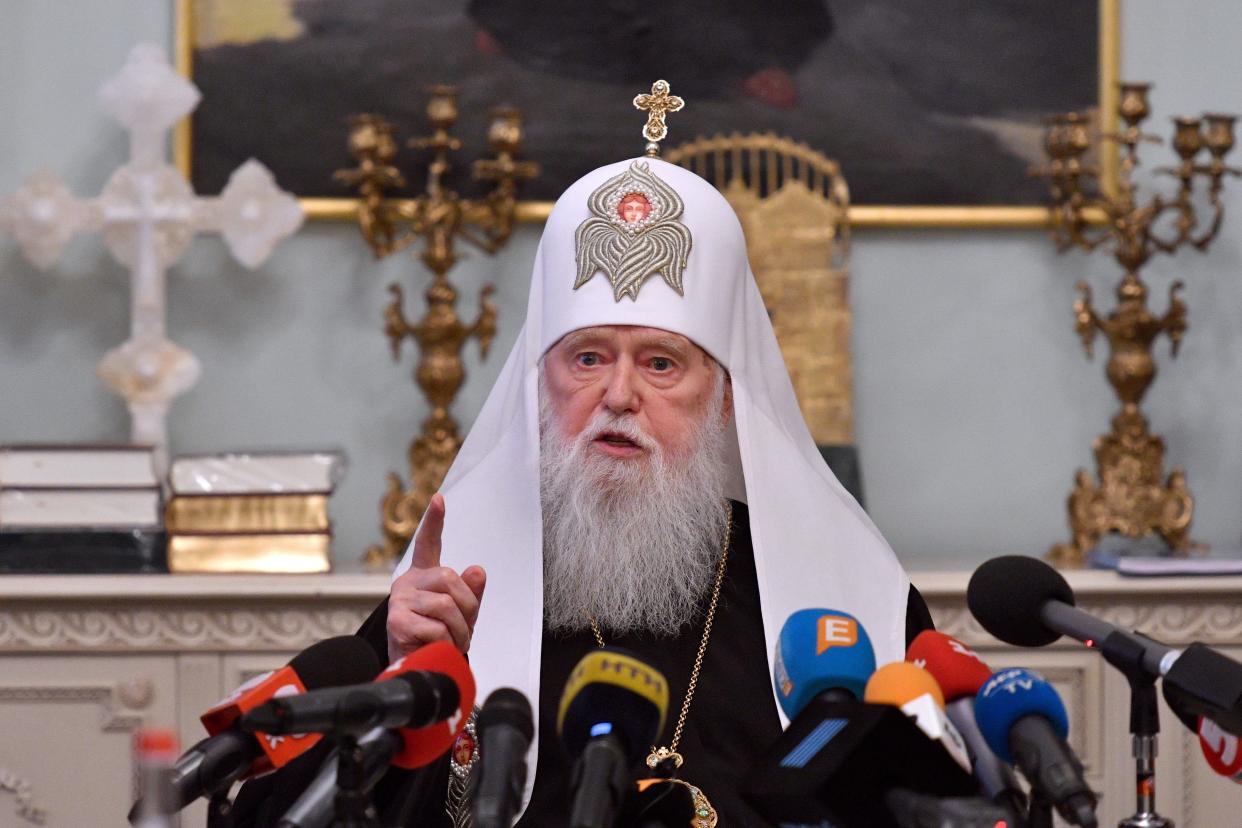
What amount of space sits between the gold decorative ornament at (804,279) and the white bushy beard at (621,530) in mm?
1518

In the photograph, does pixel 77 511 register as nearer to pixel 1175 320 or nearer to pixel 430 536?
pixel 430 536

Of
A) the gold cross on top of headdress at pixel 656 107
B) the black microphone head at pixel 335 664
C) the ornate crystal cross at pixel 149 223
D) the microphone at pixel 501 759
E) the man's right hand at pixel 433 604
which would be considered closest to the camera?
the microphone at pixel 501 759

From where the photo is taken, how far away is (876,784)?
158 centimetres

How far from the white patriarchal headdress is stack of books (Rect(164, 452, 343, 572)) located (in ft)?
3.57

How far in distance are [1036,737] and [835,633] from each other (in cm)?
30

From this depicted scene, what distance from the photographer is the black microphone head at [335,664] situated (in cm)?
184

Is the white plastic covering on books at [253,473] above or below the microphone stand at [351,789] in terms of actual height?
below

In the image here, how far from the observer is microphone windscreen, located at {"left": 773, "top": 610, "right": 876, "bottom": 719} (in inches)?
68.3

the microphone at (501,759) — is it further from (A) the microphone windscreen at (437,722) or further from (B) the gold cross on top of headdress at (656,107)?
(B) the gold cross on top of headdress at (656,107)

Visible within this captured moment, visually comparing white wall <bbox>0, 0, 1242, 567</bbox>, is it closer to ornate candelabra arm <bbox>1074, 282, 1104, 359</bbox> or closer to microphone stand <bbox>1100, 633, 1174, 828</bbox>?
ornate candelabra arm <bbox>1074, 282, 1104, 359</bbox>

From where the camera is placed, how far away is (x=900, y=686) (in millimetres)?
1561

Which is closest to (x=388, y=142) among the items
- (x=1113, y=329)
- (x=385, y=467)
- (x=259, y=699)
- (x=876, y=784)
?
(x=385, y=467)

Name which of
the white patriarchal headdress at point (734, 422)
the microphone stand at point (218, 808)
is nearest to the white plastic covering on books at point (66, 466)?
the white patriarchal headdress at point (734, 422)

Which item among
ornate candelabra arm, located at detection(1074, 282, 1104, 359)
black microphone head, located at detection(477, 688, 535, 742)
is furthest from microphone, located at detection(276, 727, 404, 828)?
ornate candelabra arm, located at detection(1074, 282, 1104, 359)
